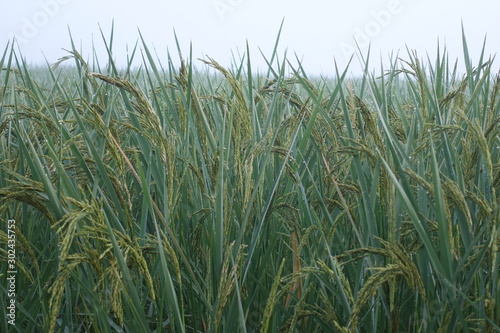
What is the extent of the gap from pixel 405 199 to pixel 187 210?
1.72ft

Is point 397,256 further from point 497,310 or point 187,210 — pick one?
point 187,210

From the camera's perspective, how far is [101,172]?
95 cm

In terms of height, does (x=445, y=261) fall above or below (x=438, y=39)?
below

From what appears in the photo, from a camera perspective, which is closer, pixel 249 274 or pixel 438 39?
pixel 249 274

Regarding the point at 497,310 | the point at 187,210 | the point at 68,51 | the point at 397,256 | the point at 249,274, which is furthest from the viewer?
the point at 68,51

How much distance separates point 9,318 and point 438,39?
4.99 ft

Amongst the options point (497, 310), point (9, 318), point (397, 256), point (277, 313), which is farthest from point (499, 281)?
point (9, 318)

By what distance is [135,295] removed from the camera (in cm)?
86

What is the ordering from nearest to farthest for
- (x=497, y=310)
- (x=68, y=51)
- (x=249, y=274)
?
(x=497, y=310), (x=249, y=274), (x=68, y=51)

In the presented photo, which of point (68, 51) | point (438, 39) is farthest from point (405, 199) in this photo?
point (68, 51)

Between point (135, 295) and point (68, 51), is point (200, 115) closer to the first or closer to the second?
point (135, 295)

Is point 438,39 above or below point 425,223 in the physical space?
above

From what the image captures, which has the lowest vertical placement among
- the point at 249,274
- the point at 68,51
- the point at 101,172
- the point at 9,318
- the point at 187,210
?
the point at 9,318

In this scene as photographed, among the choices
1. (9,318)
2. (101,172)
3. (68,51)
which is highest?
(68,51)
